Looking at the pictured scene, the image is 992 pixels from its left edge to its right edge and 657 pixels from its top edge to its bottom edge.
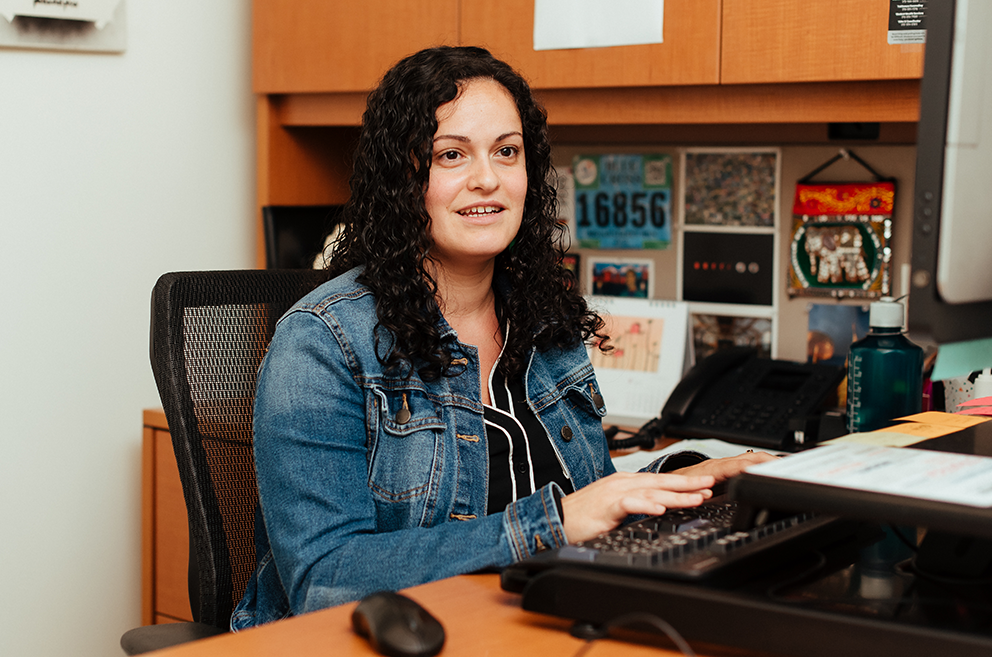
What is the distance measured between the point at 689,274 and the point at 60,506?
1.18m

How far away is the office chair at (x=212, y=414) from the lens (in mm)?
1140

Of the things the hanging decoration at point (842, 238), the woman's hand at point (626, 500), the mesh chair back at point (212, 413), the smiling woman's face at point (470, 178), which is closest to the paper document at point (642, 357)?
the hanging decoration at point (842, 238)

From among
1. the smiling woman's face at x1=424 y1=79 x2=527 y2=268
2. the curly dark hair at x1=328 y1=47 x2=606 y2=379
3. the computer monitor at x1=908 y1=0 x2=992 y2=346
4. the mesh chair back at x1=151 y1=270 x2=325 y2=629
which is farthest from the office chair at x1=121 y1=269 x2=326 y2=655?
the computer monitor at x1=908 y1=0 x2=992 y2=346

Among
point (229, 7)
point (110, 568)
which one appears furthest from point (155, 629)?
point (229, 7)

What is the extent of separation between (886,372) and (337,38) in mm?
1071

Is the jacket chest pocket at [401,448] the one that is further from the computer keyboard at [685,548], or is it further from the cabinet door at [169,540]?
the cabinet door at [169,540]

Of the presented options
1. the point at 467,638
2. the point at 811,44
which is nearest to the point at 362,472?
the point at 467,638

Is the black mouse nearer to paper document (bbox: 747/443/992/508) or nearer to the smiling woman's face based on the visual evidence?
paper document (bbox: 747/443/992/508)

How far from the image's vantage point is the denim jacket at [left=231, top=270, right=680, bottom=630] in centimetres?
90

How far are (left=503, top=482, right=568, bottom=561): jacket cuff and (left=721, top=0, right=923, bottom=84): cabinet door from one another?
0.80m

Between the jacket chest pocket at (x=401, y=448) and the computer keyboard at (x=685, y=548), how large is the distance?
26 centimetres

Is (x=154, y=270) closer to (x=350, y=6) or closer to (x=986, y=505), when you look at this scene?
(x=350, y=6)

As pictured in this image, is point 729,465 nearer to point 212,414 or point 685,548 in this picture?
point 685,548

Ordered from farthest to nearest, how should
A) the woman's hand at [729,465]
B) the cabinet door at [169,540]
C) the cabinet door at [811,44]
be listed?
the cabinet door at [169,540] → the cabinet door at [811,44] → the woman's hand at [729,465]
